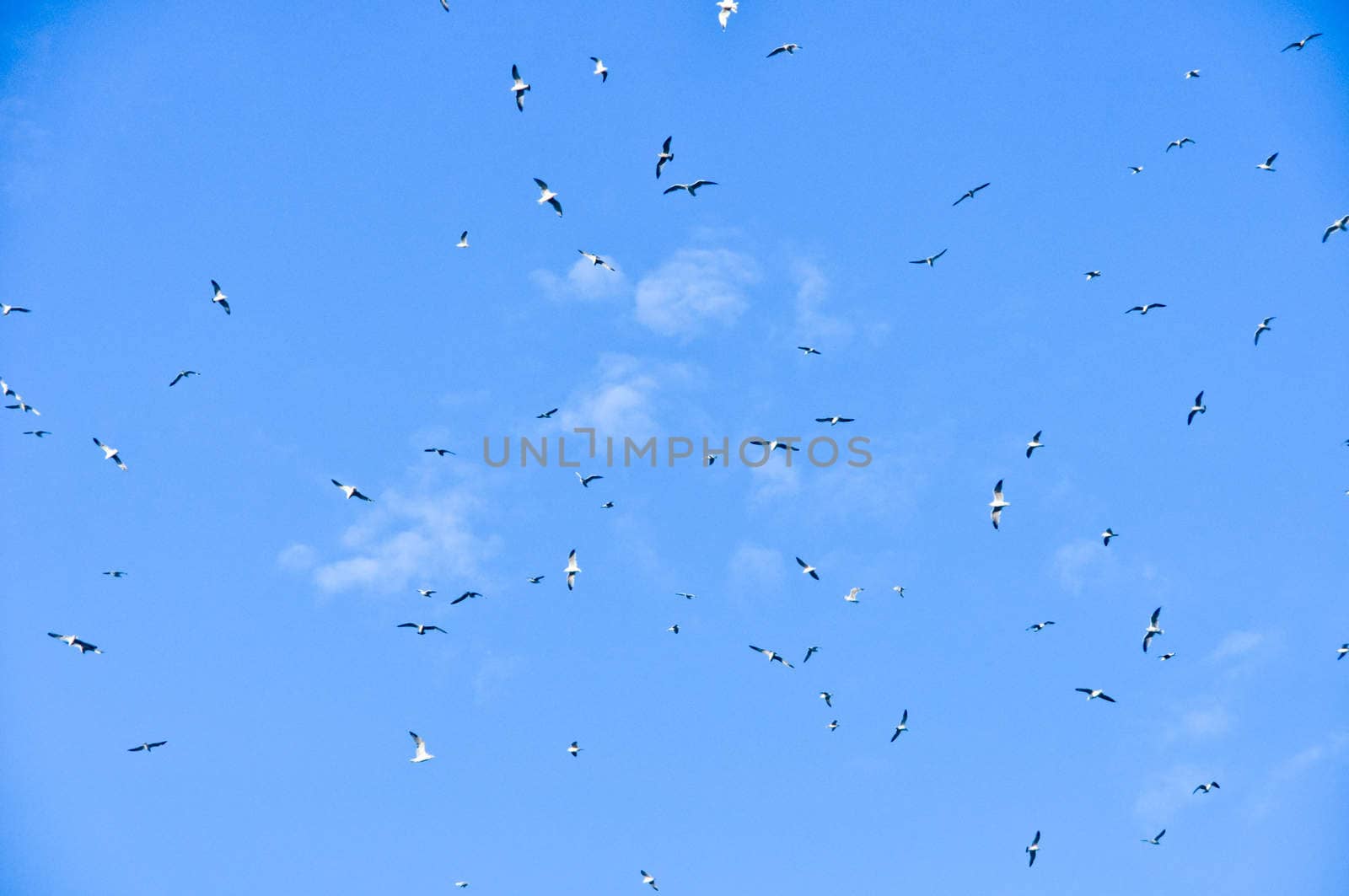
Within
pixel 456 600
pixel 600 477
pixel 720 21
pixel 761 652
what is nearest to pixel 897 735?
pixel 761 652

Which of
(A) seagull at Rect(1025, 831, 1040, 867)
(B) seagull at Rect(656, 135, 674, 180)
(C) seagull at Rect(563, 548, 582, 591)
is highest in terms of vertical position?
(B) seagull at Rect(656, 135, 674, 180)

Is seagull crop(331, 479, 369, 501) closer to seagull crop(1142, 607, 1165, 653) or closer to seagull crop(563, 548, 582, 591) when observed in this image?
seagull crop(563, 548, 582, 591)

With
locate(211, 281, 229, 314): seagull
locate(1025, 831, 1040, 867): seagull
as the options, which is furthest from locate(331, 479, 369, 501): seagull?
locate(1025, 831, 1040, 867): seagull

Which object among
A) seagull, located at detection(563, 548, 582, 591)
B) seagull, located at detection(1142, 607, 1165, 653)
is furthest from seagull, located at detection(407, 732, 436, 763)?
seagull, located at detection(1142, 607, 1165, 653)

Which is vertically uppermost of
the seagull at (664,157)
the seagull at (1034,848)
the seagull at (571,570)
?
the seagull at (664,157)

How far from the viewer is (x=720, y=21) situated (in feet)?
148

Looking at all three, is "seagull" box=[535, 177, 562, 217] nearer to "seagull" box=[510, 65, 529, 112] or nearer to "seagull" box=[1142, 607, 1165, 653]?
"seagull" box=[510, 65, 529, 112]

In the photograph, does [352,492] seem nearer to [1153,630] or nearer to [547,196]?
[547,196]

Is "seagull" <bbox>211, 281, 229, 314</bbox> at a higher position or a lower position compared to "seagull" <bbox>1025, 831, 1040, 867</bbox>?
higher

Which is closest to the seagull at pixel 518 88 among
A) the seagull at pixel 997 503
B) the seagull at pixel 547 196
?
the seagull at pixel 547 196

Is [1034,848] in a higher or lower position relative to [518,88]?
Answer: lower

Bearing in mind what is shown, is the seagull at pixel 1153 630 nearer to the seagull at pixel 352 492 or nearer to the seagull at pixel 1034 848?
the seagull at pixel 1034 848

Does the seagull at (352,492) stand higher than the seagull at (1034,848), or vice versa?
the seagull at (352,492)

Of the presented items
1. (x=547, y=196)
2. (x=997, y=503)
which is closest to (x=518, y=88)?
(x=547, y=196)
